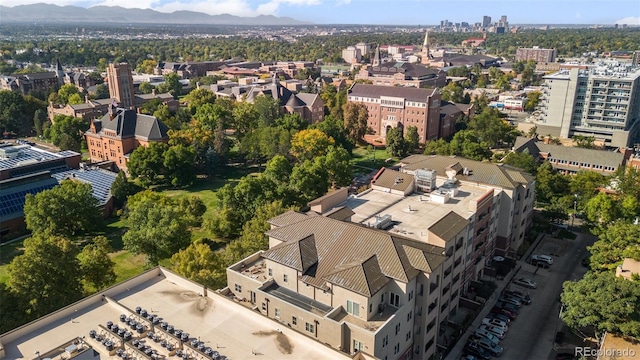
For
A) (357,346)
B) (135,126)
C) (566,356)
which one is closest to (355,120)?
(135,126)


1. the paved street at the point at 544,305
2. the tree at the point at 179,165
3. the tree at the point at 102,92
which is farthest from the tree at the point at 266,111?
the paved street at the point at 544,305

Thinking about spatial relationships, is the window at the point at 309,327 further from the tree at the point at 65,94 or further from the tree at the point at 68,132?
the tree at the point at 65,94

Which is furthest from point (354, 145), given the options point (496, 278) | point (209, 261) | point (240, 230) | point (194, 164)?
point (209, 261)

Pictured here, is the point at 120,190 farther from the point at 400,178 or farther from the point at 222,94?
the point at 222,94

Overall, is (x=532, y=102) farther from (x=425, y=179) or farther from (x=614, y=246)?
(x=425, y=179)

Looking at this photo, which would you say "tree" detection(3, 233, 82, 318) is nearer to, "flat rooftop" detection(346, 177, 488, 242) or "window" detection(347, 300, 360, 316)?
"window" detection(347, 300, 360, 316)

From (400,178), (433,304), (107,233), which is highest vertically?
(400,178)
